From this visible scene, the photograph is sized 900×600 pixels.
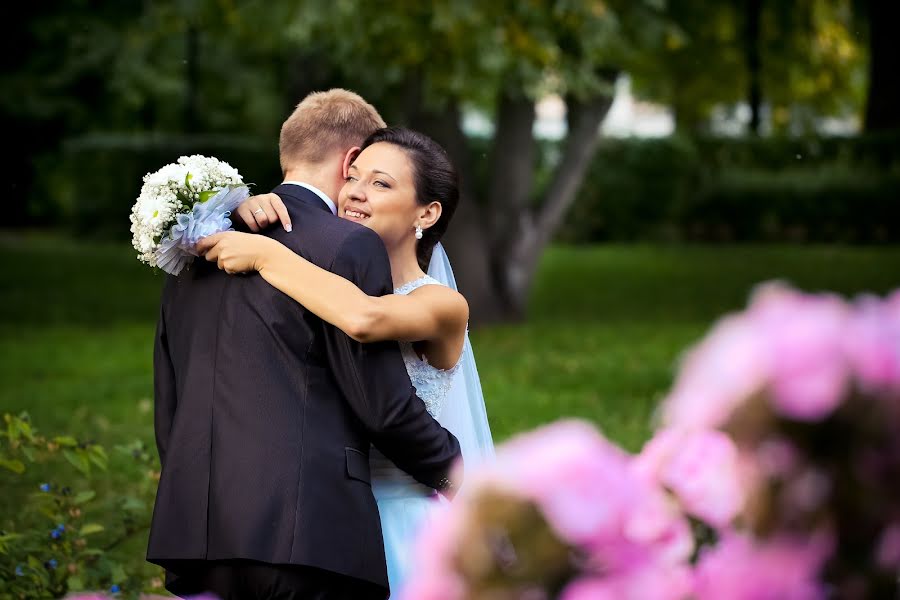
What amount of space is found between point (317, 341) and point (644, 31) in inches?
408

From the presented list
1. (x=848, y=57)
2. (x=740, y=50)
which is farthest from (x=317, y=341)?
(x=848, y=57)

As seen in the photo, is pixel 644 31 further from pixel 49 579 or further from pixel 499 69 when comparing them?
pixel 49 579

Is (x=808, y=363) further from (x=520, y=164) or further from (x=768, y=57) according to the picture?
(x=768, y=57)

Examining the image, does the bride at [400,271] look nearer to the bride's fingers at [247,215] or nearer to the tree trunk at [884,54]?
the bride's fingers at [247,215]

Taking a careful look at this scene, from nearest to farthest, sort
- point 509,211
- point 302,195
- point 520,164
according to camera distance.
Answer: point 302,195, point 509,211, point 520,164

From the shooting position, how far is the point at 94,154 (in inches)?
1158

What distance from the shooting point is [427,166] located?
3.42 m

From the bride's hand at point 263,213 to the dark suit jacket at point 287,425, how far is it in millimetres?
36

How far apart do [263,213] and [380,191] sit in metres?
0.36

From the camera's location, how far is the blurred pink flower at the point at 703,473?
3.43ft

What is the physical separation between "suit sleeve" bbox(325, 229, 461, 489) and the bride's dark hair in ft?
1.18

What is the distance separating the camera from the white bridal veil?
3746mm

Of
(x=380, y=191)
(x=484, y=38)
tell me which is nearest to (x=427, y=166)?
(x=380, y=191)

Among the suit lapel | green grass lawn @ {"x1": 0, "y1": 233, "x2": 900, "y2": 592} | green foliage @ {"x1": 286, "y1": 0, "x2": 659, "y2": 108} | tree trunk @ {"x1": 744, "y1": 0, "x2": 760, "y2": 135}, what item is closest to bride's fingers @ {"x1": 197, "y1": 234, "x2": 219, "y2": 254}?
the suit lapel
